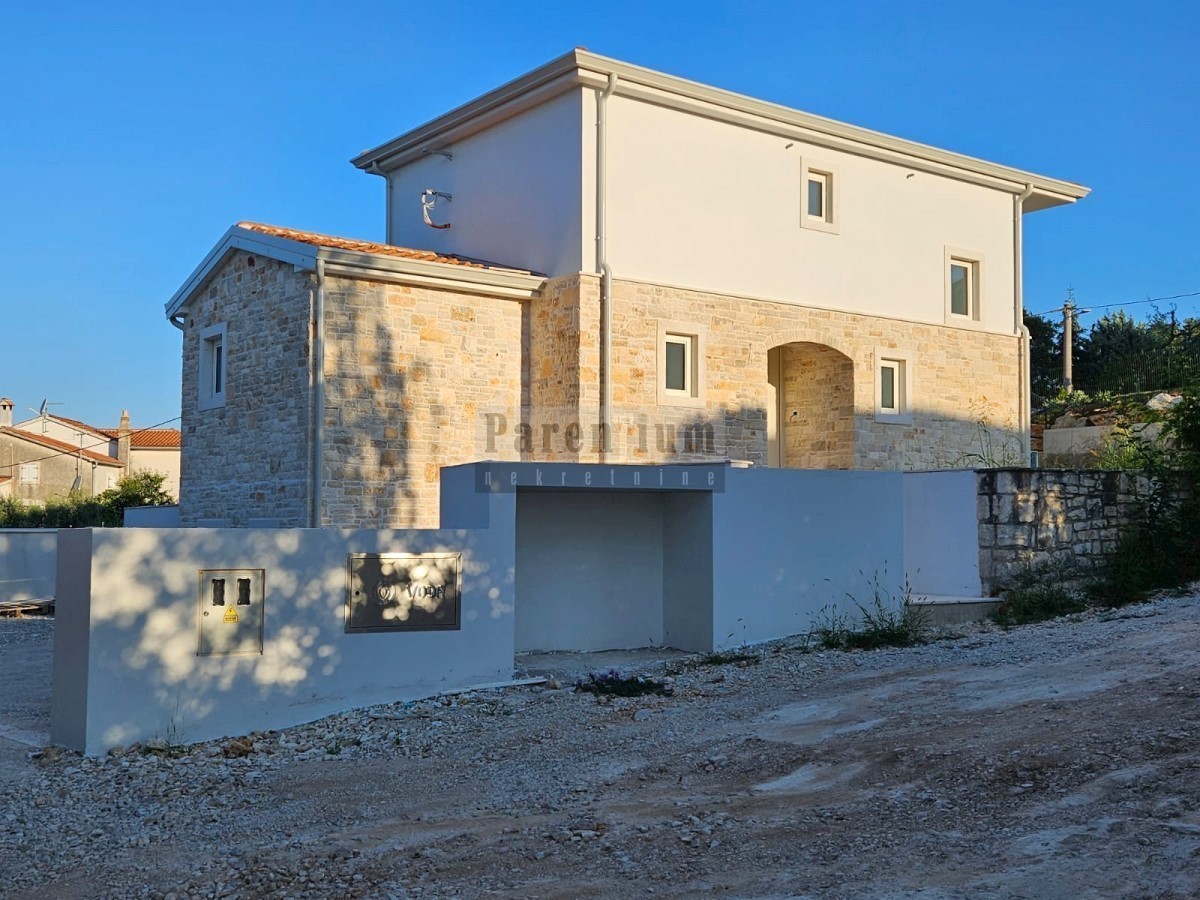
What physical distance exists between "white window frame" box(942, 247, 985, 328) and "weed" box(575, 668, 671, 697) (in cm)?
1182

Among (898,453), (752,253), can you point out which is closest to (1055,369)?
(898,453)

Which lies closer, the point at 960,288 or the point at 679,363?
the point at 679,363

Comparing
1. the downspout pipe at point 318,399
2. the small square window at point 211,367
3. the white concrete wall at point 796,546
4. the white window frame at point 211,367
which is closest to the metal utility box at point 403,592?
the white concrete wall at point 796,546

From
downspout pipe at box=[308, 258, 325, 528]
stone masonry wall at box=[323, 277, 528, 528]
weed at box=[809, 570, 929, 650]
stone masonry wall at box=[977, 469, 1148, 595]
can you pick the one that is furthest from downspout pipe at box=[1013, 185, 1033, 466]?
downspout pipe at box=[308, 258, 325, 528]

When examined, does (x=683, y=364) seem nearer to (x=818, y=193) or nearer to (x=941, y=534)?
(x=818, y=193)

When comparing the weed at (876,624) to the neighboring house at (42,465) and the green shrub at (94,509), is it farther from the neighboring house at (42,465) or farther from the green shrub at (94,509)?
the neighboring house at (42,465)

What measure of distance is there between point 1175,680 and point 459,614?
17.6ft

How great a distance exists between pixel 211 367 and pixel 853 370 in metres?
9.59

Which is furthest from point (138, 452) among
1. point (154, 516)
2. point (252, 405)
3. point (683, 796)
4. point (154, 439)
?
point (683, 796)

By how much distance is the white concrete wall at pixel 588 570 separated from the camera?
11.5m

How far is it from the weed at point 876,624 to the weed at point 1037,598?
1.14 meters

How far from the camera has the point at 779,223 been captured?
17.3 m

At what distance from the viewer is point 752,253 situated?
55.7 ft

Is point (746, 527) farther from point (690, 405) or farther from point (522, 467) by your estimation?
point (690, 405)
